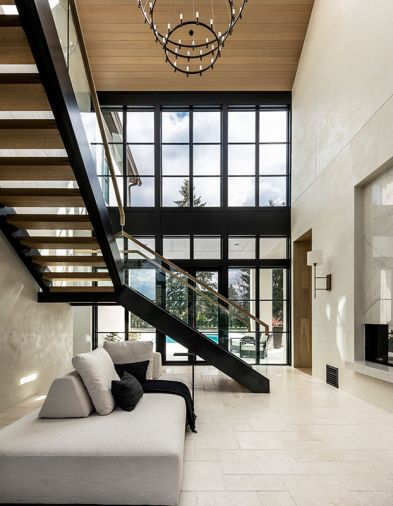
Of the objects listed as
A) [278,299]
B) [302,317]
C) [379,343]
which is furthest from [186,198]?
[379,343]

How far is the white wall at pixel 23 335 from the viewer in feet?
19.3

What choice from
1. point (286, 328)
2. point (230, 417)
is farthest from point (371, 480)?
point (286, 328)

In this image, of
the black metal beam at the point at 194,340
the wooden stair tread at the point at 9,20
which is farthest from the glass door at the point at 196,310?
the wooden stair tread at the point at 9,20

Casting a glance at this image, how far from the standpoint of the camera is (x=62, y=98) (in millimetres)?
4059

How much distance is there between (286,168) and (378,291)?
587 cm

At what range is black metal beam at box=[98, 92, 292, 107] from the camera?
11.0 meters

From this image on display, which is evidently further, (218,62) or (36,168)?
(218,62)

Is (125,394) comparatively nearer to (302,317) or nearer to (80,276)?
(80,276)

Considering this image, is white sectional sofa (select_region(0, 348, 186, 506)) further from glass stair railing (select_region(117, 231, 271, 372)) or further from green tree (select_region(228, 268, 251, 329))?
green tree (select_region(228, 268, 251, 329))

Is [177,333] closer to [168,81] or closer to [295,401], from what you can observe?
[295,401]

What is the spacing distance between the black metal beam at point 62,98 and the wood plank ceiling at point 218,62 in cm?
610

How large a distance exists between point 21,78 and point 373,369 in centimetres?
554

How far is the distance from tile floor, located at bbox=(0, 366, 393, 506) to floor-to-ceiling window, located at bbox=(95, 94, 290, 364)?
13.9 ft

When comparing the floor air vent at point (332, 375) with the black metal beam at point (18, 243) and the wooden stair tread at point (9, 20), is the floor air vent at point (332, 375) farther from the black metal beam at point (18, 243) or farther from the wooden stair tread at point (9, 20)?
the wooden stair tread at point (9, 20)
